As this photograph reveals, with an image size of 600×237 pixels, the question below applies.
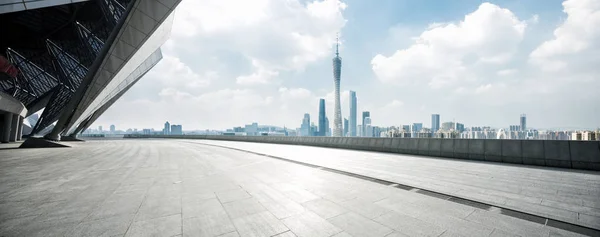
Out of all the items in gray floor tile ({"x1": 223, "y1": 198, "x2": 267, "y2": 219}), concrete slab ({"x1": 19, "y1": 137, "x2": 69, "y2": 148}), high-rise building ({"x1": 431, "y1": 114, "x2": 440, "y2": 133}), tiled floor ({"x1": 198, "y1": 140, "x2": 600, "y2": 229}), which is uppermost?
high-rise building ({"x1": 431, "y1": 114, "x2": 440, "y2": 133})

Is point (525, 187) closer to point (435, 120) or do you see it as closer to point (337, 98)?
point (337, 98)

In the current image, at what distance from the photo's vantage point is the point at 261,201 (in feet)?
15.3

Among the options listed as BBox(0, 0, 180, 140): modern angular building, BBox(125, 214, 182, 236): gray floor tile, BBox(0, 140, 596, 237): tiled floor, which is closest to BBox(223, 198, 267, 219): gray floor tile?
BBox(0, 140, 596, 237): tiled floor

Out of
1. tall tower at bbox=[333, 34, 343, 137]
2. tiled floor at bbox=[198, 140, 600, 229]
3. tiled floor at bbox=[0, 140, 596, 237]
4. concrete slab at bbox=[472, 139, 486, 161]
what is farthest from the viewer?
tall tower at bbox=[333, 34, 343, 137]

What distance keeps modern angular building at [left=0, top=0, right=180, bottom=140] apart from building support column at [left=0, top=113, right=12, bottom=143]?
172 cm

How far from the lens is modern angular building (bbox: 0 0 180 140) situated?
50.5ft

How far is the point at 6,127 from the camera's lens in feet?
88.4

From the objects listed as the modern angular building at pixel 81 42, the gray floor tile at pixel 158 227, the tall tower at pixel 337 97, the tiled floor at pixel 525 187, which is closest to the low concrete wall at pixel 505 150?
the tiled floor at pixel 525 187

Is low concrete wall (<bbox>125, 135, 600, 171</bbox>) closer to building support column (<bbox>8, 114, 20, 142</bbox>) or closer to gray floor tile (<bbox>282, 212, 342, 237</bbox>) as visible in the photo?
gray floor tile (<bbox>282, 212, 342, 237</bbox>)

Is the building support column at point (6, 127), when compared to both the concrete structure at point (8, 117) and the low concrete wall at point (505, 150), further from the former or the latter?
the low concrete wall at point (505, 150)

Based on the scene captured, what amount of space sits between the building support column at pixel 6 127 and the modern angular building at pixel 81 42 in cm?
172

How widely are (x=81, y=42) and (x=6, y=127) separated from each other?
1435 centimetres

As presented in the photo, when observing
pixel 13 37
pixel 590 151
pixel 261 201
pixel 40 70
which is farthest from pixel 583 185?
pixel 40 70

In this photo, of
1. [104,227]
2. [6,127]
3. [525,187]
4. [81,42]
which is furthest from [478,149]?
[6,127]
